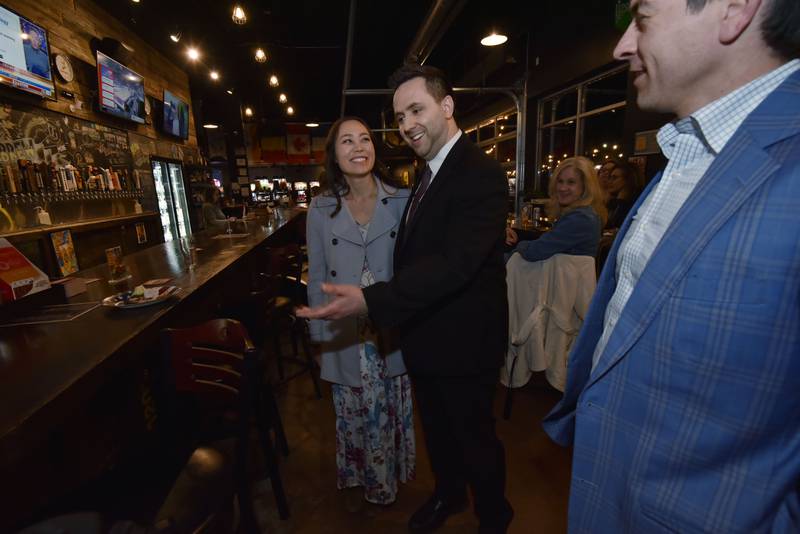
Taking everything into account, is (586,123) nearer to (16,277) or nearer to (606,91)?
(606,91)

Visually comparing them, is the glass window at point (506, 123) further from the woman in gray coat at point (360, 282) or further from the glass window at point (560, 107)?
the woman in gray coat at point (360, 282)

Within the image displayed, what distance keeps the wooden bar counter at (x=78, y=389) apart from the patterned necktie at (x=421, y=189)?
3.70 feet

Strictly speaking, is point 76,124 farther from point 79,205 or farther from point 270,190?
point 270,190

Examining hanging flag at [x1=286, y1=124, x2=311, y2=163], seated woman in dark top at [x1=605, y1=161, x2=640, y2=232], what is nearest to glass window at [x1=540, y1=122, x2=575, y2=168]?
seated woman in dark top at [x1=605, y1=161, x2=640, y2=232]

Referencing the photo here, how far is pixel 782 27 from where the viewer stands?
62 centimetres

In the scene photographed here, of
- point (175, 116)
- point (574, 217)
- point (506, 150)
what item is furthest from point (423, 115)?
point (506, 150)

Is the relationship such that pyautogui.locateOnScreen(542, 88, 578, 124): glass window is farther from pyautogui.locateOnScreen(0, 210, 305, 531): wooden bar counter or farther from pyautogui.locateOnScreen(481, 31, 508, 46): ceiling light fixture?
pyautogui.locateOnScreen(0, 210, 305, 531): wooden bar counter

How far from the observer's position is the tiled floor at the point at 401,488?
184 cm

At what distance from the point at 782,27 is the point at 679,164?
262 millimetres

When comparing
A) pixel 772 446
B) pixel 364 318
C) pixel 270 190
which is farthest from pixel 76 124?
pixel 270 190

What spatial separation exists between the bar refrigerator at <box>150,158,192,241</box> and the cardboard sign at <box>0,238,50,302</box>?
5.62 meters

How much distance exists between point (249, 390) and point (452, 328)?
73 centimetres

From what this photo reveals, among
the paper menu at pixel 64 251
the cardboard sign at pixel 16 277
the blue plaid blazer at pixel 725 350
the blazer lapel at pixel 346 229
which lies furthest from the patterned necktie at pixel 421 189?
the paper menu at pixel 64 251

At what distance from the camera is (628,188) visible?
12.4 feet
